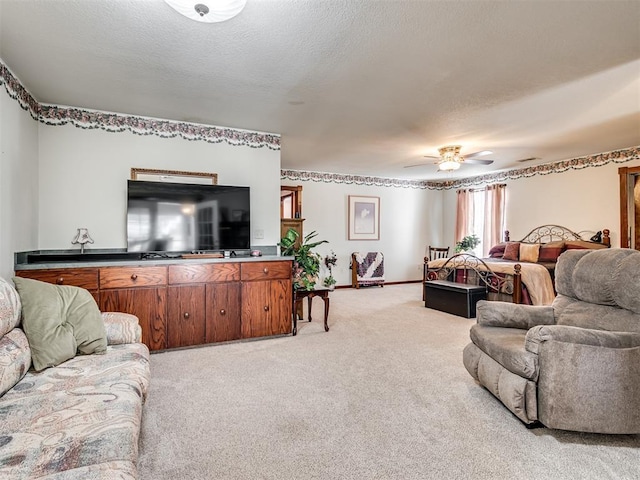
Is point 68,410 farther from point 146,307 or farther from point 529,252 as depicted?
point 529,252

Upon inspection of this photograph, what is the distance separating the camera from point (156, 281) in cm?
333

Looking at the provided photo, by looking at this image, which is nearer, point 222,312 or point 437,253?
point 222,312

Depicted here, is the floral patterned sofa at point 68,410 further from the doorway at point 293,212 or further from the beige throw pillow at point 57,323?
the doorway at point 293,212

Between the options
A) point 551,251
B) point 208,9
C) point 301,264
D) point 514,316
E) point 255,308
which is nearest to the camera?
point 208,9

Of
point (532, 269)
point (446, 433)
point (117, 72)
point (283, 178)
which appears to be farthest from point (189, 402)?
point (283, 178)

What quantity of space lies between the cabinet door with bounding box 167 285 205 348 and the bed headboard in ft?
19.3

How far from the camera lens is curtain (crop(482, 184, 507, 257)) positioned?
6992mm

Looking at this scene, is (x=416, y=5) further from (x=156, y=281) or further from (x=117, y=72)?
(x=156, y=281)

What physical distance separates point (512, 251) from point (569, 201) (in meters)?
1.22

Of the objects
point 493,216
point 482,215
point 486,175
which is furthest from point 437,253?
point 486,175

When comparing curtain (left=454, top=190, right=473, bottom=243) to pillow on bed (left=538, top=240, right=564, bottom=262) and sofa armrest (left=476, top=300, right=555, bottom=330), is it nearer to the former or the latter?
pillow on bed (left=538, top=240, right=564, bottom=262)

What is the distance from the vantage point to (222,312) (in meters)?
3.62

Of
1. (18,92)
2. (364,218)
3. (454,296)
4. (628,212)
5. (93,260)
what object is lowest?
(454,296)

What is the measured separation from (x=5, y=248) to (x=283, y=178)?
4850 millimetres
